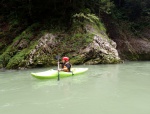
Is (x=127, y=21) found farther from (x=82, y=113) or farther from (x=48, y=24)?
(x=82, y=113)

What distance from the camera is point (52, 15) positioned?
19.0 metres

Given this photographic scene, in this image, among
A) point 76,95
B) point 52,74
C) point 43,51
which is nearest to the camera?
point 76,95

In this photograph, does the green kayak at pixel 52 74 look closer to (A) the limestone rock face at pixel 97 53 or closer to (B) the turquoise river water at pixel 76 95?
(B) the turquoise river water at pixel 76 95

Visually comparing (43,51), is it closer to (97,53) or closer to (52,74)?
(97,53)

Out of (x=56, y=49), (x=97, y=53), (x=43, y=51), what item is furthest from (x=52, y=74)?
(x=97, y=53)

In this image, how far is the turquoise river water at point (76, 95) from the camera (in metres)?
6.82

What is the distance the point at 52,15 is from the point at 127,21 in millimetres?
9425

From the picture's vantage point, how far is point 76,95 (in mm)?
8312

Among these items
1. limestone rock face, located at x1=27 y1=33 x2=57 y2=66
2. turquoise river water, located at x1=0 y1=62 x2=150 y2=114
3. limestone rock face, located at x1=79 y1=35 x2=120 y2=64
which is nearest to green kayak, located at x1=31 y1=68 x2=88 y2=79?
turquoise river water, located at x1=0 y1=62 x2=150 y2=114

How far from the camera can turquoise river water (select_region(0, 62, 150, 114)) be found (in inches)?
268

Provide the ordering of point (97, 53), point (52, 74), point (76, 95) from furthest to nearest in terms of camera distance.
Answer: point (97, 53)
point (52, 74)
point (76, 95)

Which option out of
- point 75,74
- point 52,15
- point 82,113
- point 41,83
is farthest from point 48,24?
point 82,113

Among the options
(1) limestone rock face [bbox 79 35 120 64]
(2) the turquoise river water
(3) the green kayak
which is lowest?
(2) the turquoise river water

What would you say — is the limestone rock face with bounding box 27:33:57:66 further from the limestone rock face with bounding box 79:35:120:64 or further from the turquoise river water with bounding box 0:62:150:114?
the turquoise river water with bounding box 0:62:150:114
